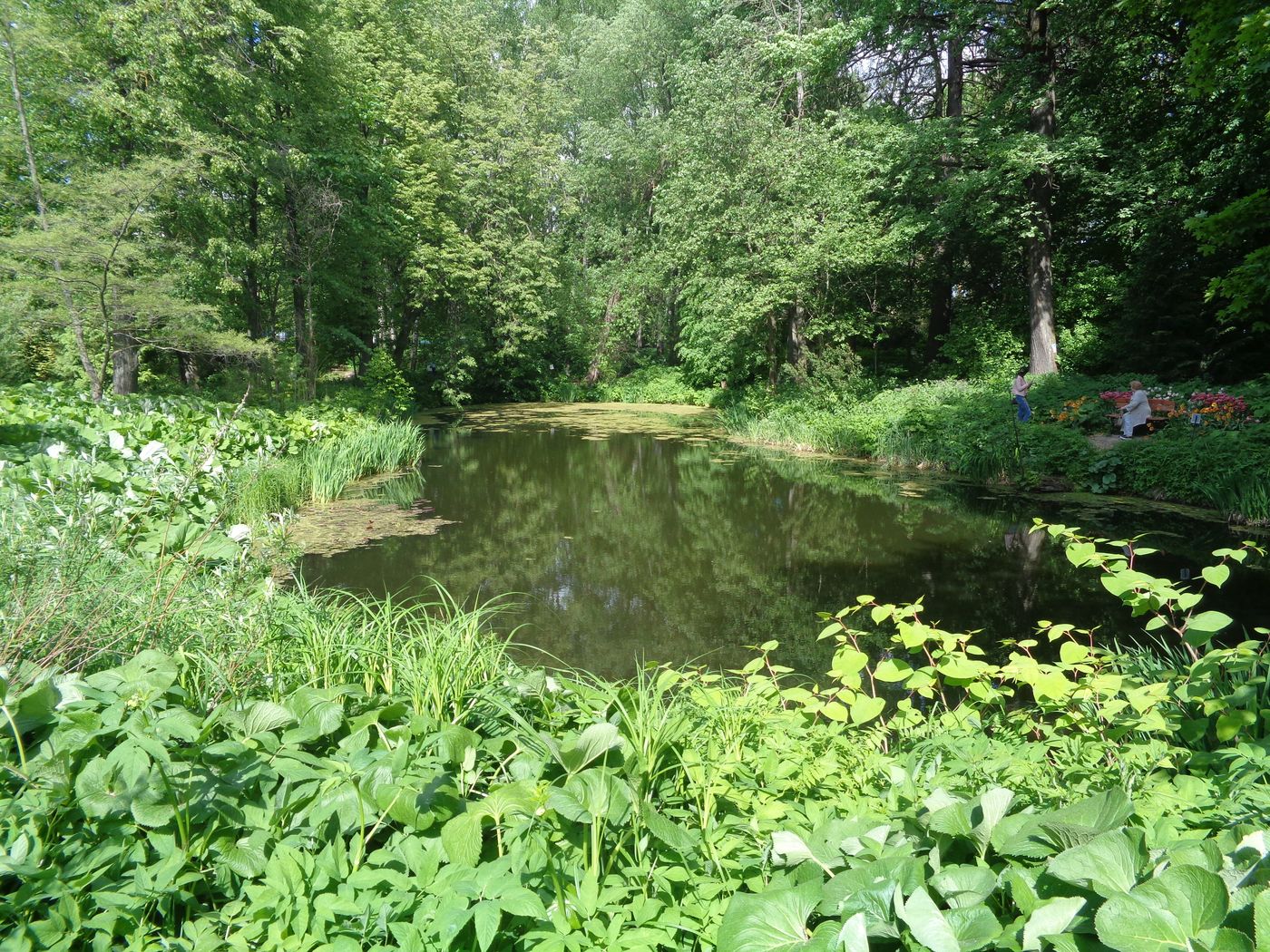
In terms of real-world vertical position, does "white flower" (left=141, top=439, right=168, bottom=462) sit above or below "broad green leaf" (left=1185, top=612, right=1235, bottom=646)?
above

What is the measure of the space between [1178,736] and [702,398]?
23653 mm

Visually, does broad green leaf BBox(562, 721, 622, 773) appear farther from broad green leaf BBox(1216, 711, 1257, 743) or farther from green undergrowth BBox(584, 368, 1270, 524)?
green undergrowth BBox(584, 368, 1270, 524)

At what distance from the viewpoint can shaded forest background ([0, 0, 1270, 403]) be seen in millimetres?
11180

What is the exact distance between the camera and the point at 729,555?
7508mm

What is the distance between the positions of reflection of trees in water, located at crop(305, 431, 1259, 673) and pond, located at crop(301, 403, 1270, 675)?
0.03 m

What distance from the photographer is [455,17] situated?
81.5ft

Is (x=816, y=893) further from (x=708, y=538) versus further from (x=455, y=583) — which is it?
(x=708, y=538)

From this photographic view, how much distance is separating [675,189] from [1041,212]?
9346mm

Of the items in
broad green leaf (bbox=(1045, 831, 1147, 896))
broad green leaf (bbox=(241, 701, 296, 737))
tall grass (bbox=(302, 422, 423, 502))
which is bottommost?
tall grass (bbox=(302, 422, 423, 502))

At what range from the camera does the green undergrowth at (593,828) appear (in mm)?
1073

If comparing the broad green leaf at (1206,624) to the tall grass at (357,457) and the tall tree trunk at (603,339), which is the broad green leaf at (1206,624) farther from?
the tall tree trunk at (603,339)

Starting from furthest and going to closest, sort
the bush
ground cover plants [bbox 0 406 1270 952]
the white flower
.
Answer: the bush < the white flower < ground cover plants [bbox 0 406 1270 952]

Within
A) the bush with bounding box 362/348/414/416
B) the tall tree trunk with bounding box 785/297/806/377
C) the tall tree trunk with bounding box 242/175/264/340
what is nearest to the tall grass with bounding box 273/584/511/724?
the tall tree trunk with bounding box 242/175/264/340

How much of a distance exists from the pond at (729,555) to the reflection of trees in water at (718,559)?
3 centimetres
